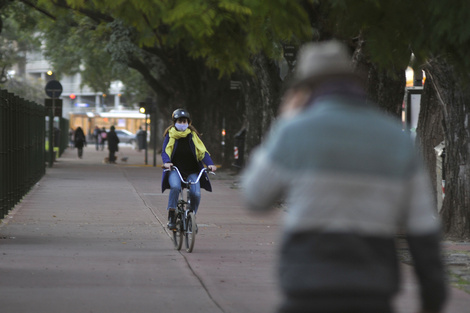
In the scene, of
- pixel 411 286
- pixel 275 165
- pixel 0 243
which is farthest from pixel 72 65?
pixel 275 165

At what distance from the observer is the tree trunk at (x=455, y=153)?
13164 millimetres

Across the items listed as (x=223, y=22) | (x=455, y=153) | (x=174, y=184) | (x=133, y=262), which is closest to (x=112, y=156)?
(x=455, y=153)

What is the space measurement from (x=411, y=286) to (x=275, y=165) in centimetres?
645

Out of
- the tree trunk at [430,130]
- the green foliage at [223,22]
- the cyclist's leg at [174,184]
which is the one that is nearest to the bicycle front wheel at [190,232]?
the cyclist's leg at [174,184]

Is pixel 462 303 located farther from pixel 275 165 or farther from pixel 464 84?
pixel 275 165

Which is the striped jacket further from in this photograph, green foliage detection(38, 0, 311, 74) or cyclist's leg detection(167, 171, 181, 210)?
cyclist's leg detection(167, 171, 181, 210)

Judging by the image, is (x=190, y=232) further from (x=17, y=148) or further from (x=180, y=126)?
(x=17, y=148)

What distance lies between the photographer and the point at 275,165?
11.3ft

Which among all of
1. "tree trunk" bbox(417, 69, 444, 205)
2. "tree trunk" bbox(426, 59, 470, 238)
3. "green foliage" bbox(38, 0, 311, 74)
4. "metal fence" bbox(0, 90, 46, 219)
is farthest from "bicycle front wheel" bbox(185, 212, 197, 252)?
"tree trunk" bbox(417, 69, 444, 205)

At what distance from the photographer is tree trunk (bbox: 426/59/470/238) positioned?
A: 1316cm

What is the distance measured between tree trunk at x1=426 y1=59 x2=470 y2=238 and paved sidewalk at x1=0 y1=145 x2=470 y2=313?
2.31 meters

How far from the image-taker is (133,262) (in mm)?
11227

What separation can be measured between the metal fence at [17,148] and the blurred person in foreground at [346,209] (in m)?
11.6

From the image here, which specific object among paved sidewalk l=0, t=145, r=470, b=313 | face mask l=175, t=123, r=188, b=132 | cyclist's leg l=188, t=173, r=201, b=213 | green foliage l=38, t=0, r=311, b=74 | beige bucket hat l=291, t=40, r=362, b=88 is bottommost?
paved sidewalk l=0, t=145, r=470, b=313
